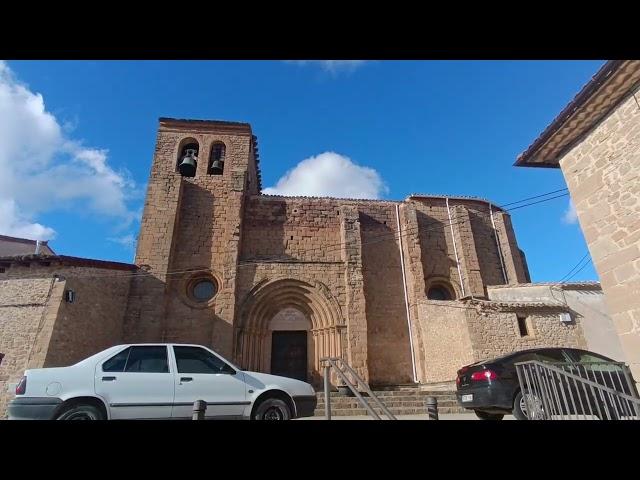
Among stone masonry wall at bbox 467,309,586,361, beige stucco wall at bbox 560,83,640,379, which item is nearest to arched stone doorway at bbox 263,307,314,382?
stone masonry wall at bbox 467,309,586,361

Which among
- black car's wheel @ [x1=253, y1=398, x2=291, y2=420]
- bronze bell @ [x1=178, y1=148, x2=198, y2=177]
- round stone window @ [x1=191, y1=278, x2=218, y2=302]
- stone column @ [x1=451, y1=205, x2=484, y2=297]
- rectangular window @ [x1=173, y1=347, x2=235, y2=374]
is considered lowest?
black car's wheel @ [x1=253, y1=398, x2=291, y2=420]

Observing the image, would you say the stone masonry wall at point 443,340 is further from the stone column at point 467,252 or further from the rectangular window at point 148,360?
the rectangular window at point 148,360

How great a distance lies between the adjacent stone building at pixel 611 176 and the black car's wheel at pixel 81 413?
23.5ft

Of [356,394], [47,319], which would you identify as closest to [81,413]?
[356,394]

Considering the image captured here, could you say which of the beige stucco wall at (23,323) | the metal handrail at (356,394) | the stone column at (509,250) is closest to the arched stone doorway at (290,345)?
the beige stucco wall at (23,323)

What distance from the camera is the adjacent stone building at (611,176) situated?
16.5ft

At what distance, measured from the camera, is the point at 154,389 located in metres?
4.76

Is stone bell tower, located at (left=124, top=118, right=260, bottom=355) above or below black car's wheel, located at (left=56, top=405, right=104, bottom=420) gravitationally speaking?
above

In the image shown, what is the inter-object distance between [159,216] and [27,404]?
965cm

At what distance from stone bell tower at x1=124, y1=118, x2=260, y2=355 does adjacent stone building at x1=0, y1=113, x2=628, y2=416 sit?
0.05 meters

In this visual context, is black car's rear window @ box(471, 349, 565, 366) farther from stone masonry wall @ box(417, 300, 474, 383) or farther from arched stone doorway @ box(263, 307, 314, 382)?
arched stone doorway @ box(263, 307, 314, 382)

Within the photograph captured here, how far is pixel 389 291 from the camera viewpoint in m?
14.1

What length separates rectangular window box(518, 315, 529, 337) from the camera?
37.1ft
